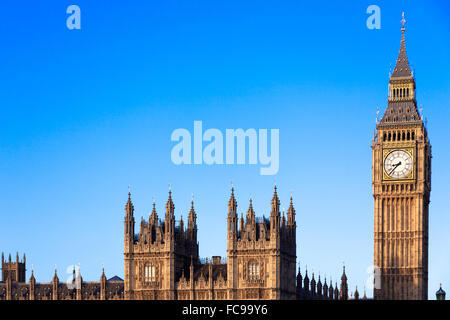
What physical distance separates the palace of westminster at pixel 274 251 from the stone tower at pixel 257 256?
0.11 meters

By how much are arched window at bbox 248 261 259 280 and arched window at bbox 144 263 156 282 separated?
12.0 m

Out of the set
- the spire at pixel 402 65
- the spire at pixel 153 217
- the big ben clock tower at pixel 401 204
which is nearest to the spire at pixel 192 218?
the spire at pixel 153 217

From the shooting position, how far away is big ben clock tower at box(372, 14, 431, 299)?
523 feet

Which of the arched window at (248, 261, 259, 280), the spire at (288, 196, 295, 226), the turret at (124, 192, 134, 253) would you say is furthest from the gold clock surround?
the turret at (124, 192, 134, 253)

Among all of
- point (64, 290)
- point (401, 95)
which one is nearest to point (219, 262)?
point (64, 290)

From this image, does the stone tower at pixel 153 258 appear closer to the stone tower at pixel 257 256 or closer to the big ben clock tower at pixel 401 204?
the stone tower at pixel 257 256

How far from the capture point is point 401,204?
162000 mm
